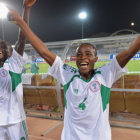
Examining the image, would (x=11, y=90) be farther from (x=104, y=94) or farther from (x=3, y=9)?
(x=3, y=9)

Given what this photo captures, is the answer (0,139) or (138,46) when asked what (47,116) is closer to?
(0,139)

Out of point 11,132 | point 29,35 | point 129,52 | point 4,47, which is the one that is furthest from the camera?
point 4,47

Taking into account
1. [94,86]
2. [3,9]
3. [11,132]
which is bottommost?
[11,132]

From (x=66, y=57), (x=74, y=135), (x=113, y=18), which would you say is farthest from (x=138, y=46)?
(x=113, y=18)

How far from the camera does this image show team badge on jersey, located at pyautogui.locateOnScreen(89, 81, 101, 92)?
1.31 meters

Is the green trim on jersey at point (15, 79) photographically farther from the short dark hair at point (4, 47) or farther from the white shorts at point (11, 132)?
the white shorts at point (11, 132)

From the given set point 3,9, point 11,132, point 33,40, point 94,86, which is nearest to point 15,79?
point 11,132

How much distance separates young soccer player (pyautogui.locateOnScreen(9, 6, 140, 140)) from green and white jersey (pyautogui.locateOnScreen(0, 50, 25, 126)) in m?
0.64

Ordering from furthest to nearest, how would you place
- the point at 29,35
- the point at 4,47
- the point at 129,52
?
1. the point at 4,47
2. the point at 29,35
3. the point at 129,52

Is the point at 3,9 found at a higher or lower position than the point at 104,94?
higher

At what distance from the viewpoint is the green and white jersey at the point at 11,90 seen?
5.88ft

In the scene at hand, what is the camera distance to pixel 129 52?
1190mm

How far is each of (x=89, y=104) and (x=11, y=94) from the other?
1.02 meters

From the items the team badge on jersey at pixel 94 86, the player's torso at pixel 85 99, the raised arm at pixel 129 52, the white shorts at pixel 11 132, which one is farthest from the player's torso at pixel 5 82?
the raised arm at pixel 129 52
